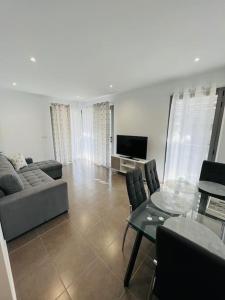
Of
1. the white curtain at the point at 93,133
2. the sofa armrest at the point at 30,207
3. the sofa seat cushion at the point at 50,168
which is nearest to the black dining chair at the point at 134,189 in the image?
the sofa armrest at the point at 30,207

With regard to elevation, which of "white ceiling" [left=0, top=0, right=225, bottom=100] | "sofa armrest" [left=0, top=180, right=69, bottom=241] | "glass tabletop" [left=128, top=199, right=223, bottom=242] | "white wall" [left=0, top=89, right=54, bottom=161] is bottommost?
"sofa armrest" [left=0, top=180, right=69, bottom=241]

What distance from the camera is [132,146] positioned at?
3.78 meters

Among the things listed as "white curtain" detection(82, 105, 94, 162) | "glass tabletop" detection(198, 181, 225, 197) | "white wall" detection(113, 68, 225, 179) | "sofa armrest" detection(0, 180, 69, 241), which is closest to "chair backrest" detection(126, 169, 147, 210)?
"glass tabletop" detection(198, 181, 225, 197)

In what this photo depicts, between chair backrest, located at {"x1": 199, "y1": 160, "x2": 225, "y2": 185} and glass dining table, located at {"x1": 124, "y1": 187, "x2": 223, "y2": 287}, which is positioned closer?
glass dining table, located at {"x1": 124, "y1": 187, "x2": 223, "y2": 287}

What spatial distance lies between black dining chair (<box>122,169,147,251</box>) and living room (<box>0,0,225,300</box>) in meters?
0.02

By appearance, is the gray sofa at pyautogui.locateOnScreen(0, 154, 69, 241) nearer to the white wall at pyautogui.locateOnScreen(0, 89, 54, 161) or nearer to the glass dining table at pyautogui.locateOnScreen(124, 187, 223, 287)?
the glass dining table at pyautogui.locateOnScreen(124, 187, 223, 287)

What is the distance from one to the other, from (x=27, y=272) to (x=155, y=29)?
9.51ft

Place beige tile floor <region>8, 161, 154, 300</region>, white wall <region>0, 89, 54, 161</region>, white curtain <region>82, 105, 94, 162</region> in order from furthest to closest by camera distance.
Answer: white curtain <region>82, 105, 94, 162</region> → white wall <region>0, 89, 54, 161</region> → beige tile floor <region>8, 161, 154, 300</region>

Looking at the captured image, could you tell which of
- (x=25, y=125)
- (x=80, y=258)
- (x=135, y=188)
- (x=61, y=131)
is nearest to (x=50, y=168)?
(x=25, y=125)

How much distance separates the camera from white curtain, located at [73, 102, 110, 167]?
181 inches

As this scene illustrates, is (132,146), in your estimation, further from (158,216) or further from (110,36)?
(110,36)

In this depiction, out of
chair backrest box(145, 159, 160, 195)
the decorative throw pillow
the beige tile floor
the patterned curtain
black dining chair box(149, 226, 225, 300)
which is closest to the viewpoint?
black dining chair box(149, 226, 225, 300)

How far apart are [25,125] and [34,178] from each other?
2277mm

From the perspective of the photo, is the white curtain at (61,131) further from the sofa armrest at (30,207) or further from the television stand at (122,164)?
the sofa armrest at (30,207)
